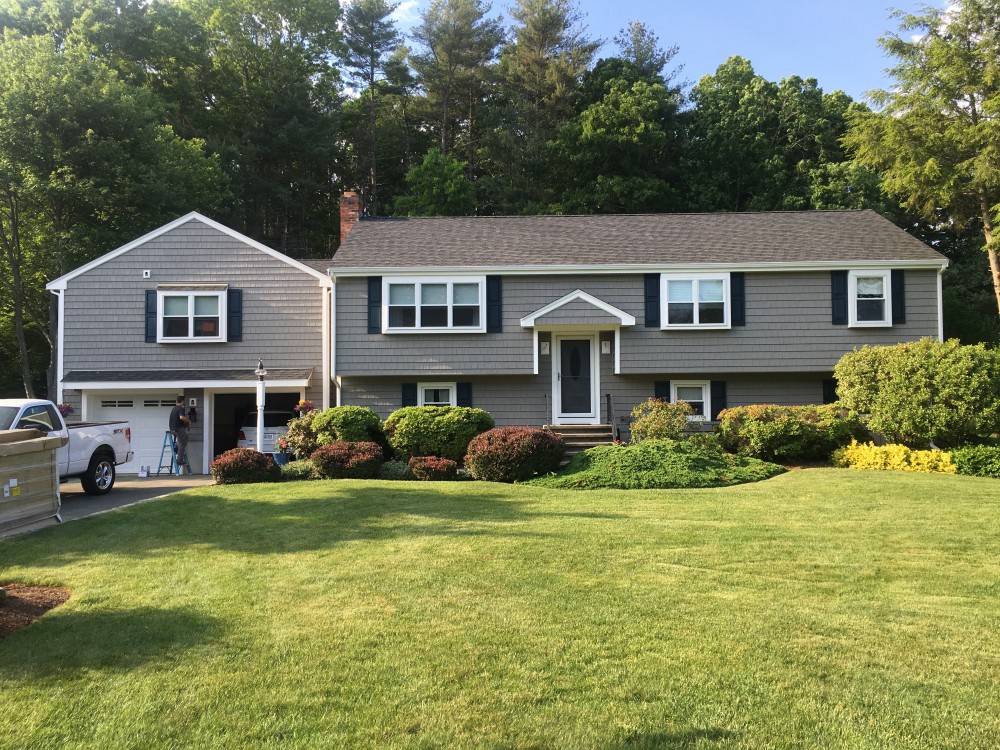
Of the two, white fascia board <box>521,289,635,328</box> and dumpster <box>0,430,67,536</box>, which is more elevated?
white fascia board <box>521,289,635,328</box>

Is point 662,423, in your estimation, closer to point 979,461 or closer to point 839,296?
Result: point 979,461

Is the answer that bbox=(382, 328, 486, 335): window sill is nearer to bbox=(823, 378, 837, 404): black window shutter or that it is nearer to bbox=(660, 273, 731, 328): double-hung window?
bbox=(660, 273, 731, 328): double-hung window

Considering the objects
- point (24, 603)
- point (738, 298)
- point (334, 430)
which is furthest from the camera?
point (738, 298)

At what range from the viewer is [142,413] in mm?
19781

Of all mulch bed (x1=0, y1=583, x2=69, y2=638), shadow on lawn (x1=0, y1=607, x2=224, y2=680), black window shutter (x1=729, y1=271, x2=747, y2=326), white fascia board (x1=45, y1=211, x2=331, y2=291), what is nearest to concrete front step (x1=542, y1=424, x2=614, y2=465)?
black window shutter (x1=729, y1=271, x2=747, y2=326)

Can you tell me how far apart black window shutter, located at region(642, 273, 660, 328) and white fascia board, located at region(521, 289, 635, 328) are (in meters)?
0.62

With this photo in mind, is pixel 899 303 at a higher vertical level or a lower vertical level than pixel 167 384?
higher

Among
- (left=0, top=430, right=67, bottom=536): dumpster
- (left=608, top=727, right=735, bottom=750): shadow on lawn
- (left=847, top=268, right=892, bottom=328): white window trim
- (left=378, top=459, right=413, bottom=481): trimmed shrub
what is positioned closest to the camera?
(left=608, top=727, right=735, bottom=750): shadow on lawn

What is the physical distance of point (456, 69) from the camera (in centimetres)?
3697

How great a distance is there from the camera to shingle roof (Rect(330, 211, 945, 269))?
740 inches

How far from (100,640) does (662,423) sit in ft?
38.2

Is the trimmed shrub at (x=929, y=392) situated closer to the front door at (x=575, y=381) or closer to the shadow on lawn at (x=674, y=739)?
the front door at (x=575, y=381)

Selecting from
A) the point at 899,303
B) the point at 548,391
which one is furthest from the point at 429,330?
the point at 899,303

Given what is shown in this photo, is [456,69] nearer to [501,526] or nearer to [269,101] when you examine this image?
[269,101]
